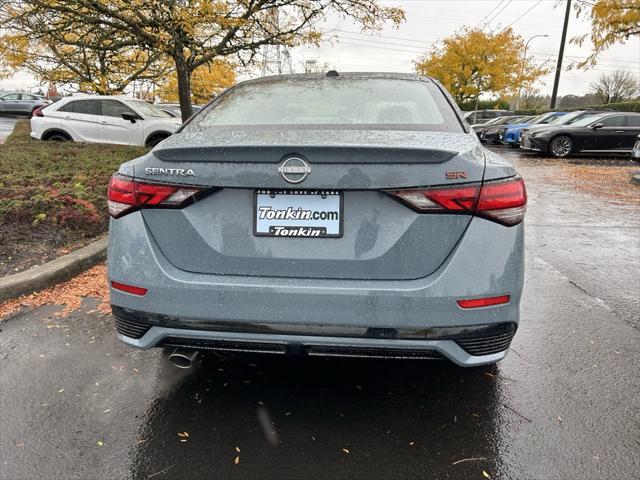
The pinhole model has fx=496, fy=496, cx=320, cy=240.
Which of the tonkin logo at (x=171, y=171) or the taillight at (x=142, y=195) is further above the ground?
the tonkin logo at (x=171, y=171)

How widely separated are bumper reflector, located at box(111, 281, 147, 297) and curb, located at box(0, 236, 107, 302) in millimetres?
1958

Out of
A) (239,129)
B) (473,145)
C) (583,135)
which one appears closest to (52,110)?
(239,129)

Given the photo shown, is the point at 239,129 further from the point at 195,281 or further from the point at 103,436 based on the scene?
the point at 103,436

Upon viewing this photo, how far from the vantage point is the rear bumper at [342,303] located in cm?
198

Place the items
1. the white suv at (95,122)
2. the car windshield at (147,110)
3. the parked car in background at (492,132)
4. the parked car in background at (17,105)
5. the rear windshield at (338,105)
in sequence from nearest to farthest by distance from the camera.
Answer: the rear windshield at (338,105), the white suv at (95,122), the car windshield at (147,110), the parked car in background at (492,132), the parked car in background at (17,105)

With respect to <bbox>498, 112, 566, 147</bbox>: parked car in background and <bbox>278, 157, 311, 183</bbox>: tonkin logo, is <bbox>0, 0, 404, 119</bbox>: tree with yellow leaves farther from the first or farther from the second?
<bbox>498, 112, 566, 147</bbox>: parked car in background

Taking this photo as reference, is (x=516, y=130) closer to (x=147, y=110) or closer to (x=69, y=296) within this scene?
(x=147, y=110)

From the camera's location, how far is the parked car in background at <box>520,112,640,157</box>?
1688 centimetres

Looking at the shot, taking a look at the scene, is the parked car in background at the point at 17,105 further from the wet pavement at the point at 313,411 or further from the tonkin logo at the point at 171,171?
the tonkin logo at the point at 171,171

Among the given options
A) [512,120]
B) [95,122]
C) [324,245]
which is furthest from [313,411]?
[512,120]

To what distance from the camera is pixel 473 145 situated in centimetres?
218

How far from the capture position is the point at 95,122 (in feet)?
41.8

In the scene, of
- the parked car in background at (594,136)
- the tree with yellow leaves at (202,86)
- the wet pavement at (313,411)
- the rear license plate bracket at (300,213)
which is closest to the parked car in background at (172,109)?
the tree with yellow leaves at (202,86)

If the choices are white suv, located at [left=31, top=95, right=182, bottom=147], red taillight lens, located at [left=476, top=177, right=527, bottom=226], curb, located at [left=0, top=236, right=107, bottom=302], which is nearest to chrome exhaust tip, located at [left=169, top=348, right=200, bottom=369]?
red taillight lens, located at [left=476, top=177, right=527, bottom=226]
